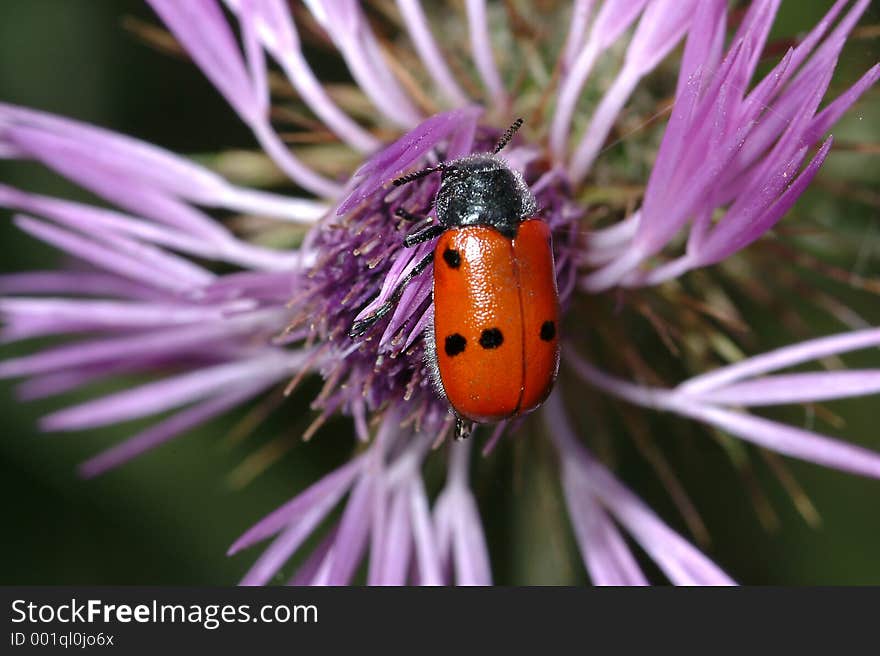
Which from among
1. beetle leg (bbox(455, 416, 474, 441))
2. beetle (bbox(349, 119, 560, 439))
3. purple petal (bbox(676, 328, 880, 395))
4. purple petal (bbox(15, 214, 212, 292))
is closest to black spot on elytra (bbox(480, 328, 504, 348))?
beetle (bbox(349, 119, 560, 439))

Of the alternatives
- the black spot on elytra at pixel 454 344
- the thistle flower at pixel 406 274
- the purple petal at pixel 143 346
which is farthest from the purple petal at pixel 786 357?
the purple petal at pixel 143 346

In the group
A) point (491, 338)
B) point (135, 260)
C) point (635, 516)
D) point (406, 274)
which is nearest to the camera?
point (491, 338)

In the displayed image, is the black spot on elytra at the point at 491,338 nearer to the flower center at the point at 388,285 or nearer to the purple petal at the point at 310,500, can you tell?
the flower center at the point at 388,285

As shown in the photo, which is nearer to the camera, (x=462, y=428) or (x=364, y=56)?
(x=462, y=428)

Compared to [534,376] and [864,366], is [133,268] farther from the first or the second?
[864,366]

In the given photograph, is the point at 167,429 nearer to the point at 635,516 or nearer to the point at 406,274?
the point at 406,274

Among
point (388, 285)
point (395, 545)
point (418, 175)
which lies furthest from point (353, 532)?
point (418, 175)

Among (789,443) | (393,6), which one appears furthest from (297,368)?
(789,443)
